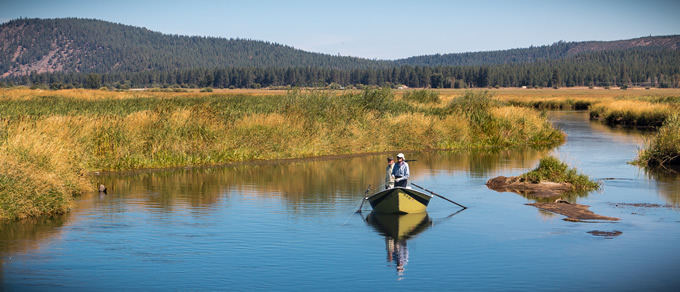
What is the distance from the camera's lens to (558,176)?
2981 centimetres

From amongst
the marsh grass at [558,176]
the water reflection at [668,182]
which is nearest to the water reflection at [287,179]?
the marsh grass at [558,176]

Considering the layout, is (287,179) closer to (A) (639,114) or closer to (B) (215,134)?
(B) (215,134)

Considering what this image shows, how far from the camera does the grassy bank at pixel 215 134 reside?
2298 cm

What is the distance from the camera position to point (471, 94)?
5803cm

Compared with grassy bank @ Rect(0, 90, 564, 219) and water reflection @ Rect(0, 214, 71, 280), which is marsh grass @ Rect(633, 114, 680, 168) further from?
water reflection @ Rect(0, 214, 71, 280)

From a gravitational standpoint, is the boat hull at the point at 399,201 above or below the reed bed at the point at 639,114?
below

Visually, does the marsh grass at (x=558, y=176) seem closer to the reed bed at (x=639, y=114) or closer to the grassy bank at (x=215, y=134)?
the grassy bank at (x=215, y=134)

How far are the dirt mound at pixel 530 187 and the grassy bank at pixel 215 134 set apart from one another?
13059 mm

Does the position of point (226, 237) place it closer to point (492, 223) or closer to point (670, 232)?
point (492, 223)

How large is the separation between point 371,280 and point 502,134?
1470 inches

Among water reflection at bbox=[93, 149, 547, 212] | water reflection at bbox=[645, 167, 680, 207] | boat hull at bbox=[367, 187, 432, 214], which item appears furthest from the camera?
water reflection at bbox=[645, 167, 680, 207]

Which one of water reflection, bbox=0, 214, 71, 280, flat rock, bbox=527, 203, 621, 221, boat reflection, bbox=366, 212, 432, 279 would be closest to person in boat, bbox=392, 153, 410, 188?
boat reflection, bbox=366, 212, 432, 279

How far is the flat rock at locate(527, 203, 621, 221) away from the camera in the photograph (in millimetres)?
22759

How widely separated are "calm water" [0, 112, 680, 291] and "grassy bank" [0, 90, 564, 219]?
4.57 feet
